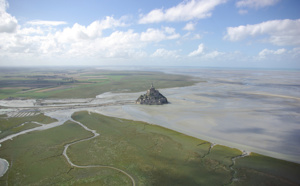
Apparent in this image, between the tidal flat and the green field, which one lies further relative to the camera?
the tidal flat

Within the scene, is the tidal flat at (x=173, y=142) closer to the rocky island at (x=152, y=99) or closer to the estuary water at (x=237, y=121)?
the estuary water at (x=237, y=121)

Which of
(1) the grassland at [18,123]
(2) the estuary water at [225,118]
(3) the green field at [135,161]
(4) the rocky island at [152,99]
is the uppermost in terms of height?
(4) the rocky island at [152,99]

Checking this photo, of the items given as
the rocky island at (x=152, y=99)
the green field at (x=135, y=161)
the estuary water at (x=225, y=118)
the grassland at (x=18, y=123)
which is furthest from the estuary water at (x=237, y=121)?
the grassland at (x=18, y=123)

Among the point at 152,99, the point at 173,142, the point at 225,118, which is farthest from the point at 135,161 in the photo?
the point at 152,99

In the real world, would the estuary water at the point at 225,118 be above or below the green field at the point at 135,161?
above

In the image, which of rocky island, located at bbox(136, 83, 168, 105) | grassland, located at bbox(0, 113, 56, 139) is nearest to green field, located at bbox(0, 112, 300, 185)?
grassland, located at bbox(0, 113, 56, 139)

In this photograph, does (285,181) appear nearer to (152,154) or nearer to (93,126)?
(152,154)

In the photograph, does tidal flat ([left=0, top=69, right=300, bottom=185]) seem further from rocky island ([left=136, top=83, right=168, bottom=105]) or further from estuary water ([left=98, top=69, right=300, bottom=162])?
rocky island ([left=136, top=83, right=168, bottom=105])

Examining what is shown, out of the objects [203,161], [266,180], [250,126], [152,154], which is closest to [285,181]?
[266,180]

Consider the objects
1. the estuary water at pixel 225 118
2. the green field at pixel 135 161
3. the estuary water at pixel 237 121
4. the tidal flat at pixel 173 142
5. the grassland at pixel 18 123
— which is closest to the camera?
the green field at pixel 135 161
